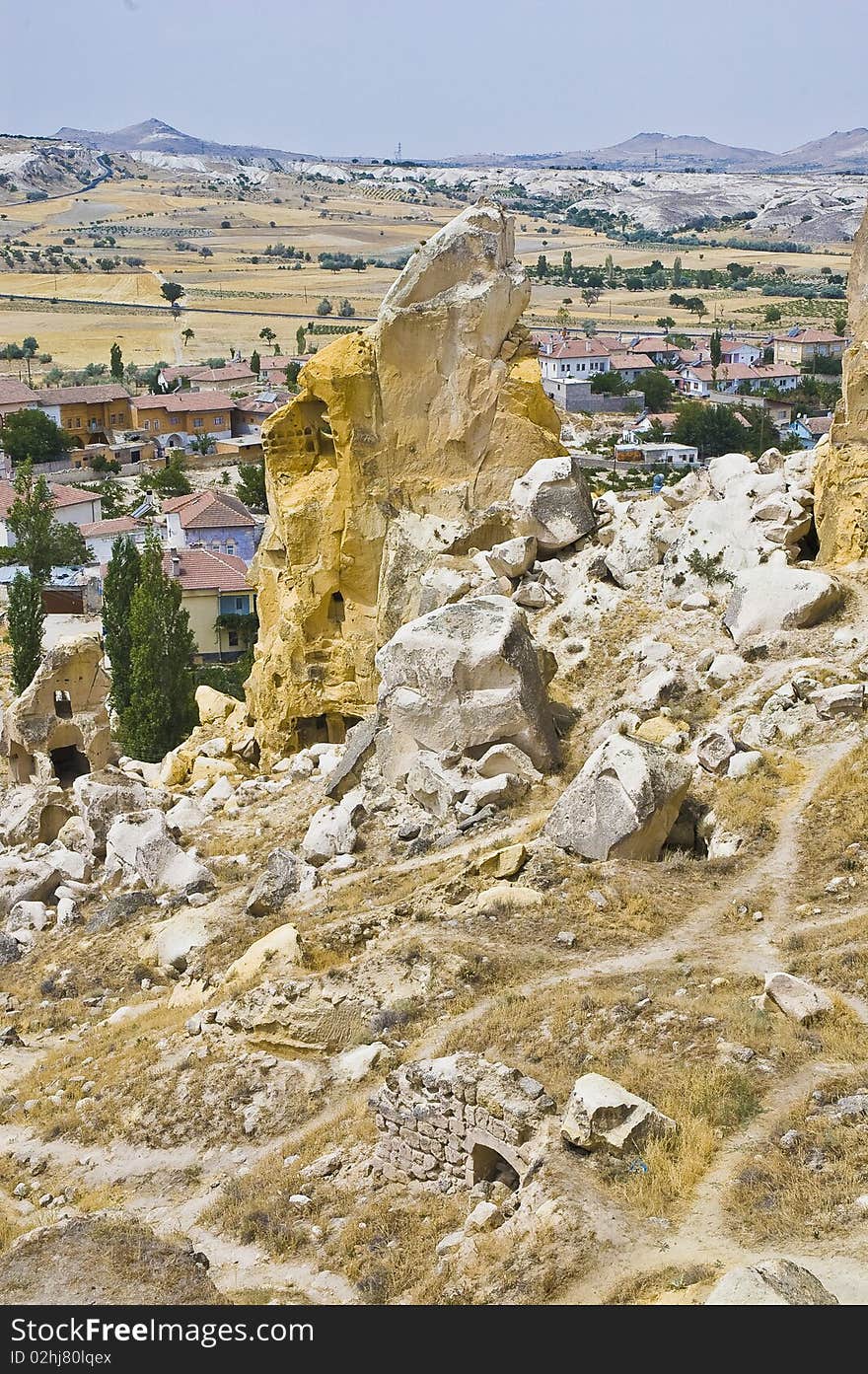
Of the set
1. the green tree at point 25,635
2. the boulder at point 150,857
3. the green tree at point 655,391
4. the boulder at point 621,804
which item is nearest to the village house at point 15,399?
the green tree at point 655,391

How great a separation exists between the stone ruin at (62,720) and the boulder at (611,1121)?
18.7 m

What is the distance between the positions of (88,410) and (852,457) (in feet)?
265

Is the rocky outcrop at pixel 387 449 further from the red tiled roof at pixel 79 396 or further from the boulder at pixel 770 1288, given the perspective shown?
the red tiled roof at pixel 79 396

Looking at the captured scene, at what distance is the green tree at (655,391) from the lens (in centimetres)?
10588

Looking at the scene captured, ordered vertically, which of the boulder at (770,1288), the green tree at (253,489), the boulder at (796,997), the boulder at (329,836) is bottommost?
the green tree at (253,489)

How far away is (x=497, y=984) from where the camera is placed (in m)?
14.2

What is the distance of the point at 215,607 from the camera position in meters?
53.0

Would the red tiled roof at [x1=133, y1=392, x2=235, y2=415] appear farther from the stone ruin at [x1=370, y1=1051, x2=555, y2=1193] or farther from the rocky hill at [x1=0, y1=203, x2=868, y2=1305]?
the stone ruin at [x1=370, y1=1051, x2=555, y2=1193]

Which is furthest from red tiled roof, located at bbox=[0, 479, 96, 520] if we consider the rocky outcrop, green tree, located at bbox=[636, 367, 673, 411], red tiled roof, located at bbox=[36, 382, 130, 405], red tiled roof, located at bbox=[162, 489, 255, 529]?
green tree, located at bbox=[636, 367, 673, 411]

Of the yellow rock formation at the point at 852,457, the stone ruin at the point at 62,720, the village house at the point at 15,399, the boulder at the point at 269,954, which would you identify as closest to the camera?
the boulder at the point at 269,954

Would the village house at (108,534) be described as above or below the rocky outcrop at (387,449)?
below

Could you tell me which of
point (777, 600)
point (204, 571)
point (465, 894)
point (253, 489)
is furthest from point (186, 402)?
point (465, 894)

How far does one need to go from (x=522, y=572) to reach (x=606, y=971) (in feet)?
40.2

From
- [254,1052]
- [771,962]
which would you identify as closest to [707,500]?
[771,962]
